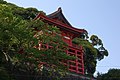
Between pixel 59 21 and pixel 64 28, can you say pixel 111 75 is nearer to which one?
pixel 59 21

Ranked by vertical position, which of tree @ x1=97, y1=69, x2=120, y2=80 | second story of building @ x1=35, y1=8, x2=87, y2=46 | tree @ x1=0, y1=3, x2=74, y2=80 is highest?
second story of building @ x1=35, y1=8, x2=87, y2=46

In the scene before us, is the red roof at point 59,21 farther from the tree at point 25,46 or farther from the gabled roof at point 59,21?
the tree at point 25,46

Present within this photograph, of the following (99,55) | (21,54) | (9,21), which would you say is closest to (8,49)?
(21,54)

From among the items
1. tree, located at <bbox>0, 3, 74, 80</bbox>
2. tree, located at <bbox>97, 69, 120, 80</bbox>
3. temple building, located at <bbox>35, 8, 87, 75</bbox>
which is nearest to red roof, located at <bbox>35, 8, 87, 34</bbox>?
temple building, located at <bbox>35, 8, 87, 75</bbox>

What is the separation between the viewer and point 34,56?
51.3ft

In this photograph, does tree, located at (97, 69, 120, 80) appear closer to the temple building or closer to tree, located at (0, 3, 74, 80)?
the temple building

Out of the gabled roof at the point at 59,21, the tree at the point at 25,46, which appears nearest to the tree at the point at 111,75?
the gabled roof at the point at 59,21

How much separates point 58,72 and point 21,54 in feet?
9.46

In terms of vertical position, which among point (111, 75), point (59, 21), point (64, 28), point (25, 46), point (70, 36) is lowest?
point (111, 75)

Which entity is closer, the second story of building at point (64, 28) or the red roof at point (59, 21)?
the red roof at point (59, 21)

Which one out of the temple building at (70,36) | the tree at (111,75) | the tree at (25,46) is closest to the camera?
the tree at (25,46)

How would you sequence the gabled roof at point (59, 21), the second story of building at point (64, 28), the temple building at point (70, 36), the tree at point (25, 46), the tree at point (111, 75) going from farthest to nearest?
the tree at point (111, 75) → the second story of building at point (64, 28) → the temple building at point (70, 36) → the gabled roof at point (59, 21) → the tree at point (25, 46)

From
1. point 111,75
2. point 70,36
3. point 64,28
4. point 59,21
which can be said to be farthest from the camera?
point 111,75

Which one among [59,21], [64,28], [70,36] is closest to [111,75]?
[70,36]
